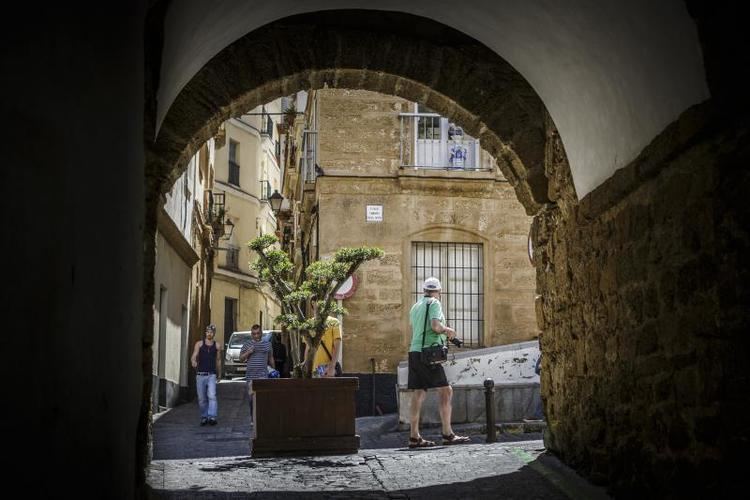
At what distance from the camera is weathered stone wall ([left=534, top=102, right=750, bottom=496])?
397 cm

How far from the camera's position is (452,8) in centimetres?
651

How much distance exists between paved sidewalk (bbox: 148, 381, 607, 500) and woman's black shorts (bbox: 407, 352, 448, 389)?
2.40 ft

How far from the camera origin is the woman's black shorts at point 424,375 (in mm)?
8656

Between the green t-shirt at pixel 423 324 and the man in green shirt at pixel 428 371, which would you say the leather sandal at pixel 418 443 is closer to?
the man in green shirt at pixel 428 371

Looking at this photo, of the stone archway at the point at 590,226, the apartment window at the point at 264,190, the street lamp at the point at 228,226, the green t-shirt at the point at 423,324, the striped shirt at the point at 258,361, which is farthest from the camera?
the apartment window at the point at 264,190

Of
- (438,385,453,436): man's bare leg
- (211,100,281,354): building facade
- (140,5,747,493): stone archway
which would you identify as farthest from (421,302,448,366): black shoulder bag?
(211,100,281,354): building facade

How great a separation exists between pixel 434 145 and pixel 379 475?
11.1 m

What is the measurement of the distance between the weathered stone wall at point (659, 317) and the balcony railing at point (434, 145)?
1025 cm

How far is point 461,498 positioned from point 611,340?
4.13 ft

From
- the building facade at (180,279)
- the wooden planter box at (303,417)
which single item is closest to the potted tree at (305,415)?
the wooden planter box at (303,417)

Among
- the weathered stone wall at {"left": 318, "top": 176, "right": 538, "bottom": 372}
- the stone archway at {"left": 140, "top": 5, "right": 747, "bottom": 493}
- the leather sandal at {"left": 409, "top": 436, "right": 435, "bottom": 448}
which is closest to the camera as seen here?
the stone archway at {"left": 140, "top": 5, "right": 747, "bottom": 493}

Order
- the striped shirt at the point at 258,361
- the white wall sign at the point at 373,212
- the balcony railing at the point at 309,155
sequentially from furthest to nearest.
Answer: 1. the balcony railing at the point at 309,155
2. the white wall sign at the point at 373,212
3. the striped shirt at the point at 258,361

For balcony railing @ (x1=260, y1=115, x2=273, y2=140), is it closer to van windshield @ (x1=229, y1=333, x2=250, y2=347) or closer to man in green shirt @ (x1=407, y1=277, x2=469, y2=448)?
van windshield @ (x1=229, y1=333, x2=250, y2=347)

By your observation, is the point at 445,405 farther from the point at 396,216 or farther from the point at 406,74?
the point at 396,216
